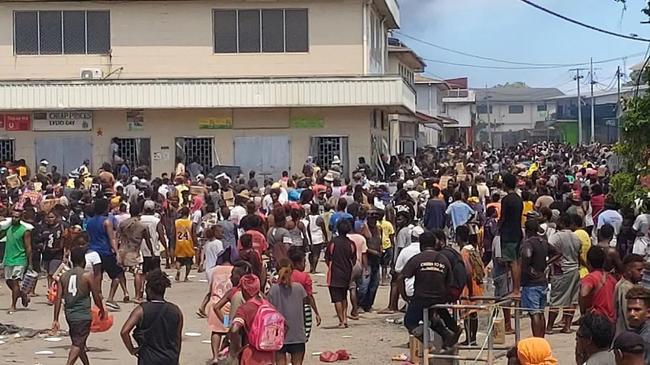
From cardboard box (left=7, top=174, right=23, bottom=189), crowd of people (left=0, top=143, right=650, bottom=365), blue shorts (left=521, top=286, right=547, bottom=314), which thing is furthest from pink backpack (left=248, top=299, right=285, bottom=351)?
cardboard box (left=7, top=174, right=23, bottom=189)

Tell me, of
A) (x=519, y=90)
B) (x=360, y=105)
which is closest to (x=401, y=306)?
(x=360, y=105)

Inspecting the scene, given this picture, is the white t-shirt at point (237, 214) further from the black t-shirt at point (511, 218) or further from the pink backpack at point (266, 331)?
the pink backpack at point (266, 331)

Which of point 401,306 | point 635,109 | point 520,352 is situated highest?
point 635,109

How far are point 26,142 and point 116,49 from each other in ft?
12.9

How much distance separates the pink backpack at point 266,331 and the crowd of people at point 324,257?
13mm

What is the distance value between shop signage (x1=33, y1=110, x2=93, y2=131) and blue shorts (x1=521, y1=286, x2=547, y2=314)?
74.8 feet

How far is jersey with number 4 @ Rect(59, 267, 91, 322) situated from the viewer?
12.4 metres

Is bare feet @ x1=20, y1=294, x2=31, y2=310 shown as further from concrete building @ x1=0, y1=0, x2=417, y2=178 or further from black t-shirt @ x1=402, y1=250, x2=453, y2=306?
concrete building @ x1=0, y1=0, x2=417, y2=178

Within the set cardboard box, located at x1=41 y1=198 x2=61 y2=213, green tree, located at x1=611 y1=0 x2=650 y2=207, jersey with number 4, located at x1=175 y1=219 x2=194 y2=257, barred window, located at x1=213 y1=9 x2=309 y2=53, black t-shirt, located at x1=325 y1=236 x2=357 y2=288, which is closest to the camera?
green tree, located at x1=611 y1=0 x2=650 y2=207

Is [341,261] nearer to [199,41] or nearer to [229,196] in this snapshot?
[229,196]

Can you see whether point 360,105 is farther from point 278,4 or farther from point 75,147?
point 75,147

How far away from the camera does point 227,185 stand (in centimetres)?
2575

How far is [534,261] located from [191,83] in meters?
21.0

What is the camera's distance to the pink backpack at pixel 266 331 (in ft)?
33.7
